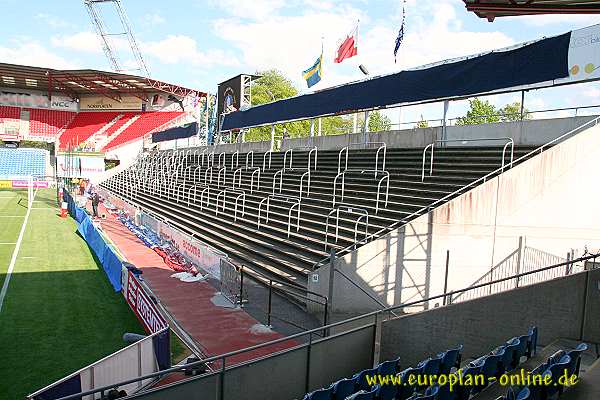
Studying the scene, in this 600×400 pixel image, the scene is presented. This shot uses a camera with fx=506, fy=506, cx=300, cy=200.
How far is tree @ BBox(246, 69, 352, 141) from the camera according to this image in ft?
230

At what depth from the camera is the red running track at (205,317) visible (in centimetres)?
967

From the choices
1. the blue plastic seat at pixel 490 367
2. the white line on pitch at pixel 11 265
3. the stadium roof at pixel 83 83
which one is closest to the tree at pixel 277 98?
the stadium roof at pixel 83 83

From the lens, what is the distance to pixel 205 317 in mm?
11359

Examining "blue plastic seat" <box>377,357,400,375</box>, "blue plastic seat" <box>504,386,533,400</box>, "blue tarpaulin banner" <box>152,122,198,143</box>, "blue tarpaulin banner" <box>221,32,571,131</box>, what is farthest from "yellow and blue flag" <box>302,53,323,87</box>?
"blue plastic seat" <box>504,386,533,400</box>

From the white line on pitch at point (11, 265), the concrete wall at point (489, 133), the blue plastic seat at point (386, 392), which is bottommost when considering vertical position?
the white line on pitch at point (11, 265)

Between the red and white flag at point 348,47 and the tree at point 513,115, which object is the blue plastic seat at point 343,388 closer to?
the tree at point 513,115

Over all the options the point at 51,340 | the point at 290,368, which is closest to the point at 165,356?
the point at 290,368

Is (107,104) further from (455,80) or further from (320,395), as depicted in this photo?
(320,395)

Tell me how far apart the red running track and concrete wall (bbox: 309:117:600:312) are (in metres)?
1.78

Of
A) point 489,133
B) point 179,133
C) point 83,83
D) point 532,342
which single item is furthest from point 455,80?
point 83,83

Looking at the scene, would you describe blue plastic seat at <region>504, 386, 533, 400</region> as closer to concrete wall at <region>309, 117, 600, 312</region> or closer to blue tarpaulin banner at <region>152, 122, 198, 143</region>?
concrete wall at <region>309, 117, 600, 312</region>

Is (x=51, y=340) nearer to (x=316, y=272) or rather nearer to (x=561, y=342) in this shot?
(x=316, y=272)

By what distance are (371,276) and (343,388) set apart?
185 inches

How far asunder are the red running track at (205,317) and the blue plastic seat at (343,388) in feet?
9.24
